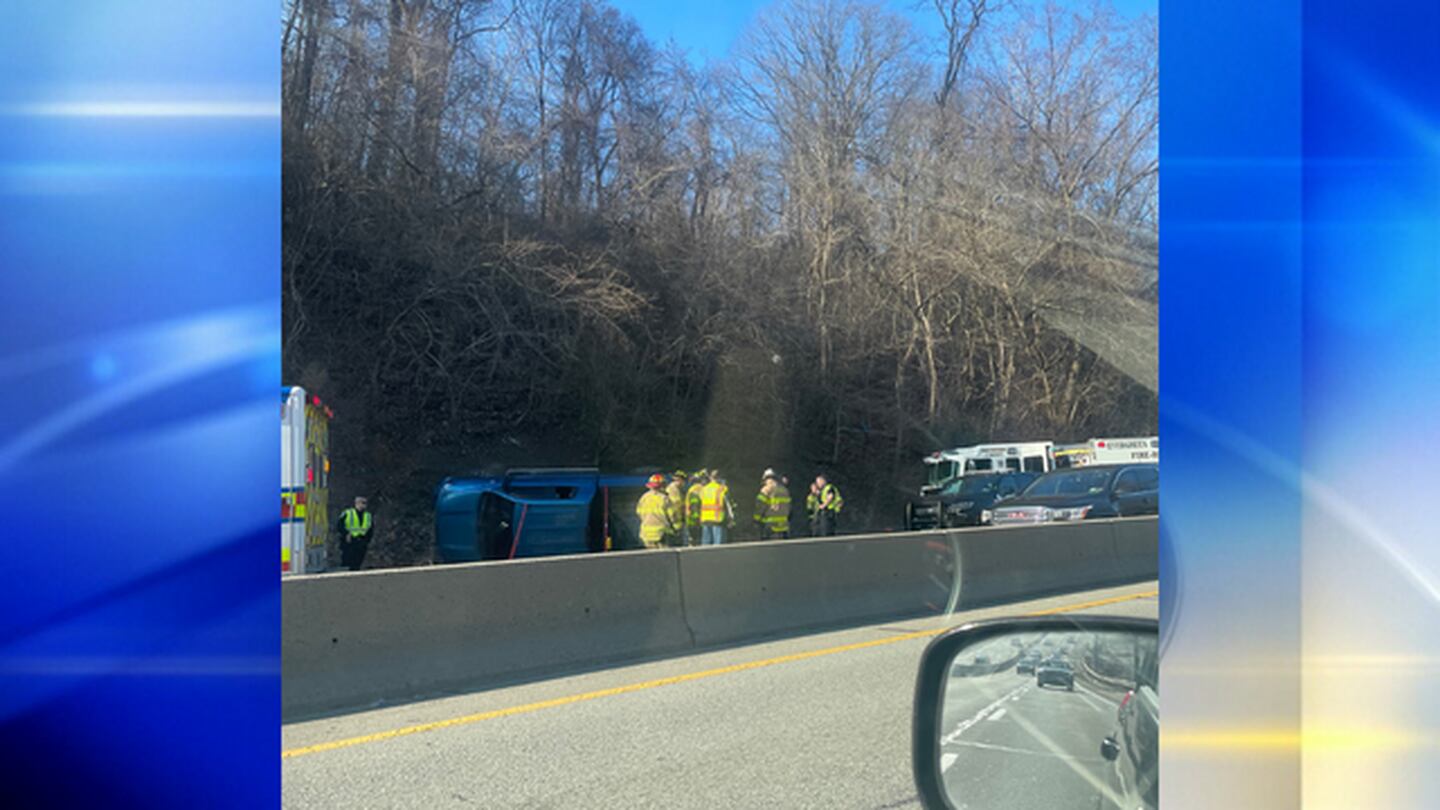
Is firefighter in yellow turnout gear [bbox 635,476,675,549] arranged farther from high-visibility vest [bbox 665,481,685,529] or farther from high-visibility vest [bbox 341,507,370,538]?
high-visibility vest [bbox 341,507,370,538]

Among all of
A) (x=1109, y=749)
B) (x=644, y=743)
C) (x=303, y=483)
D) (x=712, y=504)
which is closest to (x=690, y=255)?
(x=712, y=504)

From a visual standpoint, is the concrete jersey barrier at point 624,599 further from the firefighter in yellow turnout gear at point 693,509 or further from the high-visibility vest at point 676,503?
the firefighter in yellow turnout gear at point 693,509

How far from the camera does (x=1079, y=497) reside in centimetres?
1226

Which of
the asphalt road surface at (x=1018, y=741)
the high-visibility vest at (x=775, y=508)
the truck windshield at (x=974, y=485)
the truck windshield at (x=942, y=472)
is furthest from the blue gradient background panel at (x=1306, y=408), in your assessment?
the truck windshield at (x=942, y=472)

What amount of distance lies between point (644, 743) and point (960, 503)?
19211 millimetres

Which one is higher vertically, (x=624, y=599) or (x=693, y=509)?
(x=624, y=599)

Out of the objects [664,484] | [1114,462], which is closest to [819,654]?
[1114,462]

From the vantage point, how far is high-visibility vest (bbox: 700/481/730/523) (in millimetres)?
17219

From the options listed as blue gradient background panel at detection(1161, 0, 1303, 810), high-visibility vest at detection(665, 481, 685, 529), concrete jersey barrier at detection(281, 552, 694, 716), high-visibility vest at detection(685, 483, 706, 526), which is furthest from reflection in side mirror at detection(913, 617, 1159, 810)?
high-visibility vest at detection(685, 483, 706, 526)

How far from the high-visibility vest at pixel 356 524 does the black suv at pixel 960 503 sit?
38.2 feet

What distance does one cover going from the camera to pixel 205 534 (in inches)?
49.7

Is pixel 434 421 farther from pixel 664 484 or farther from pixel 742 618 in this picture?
pixel 742 618

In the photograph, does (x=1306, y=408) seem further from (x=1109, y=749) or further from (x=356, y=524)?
(x=356, y=524)

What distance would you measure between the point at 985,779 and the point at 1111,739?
284 mm
